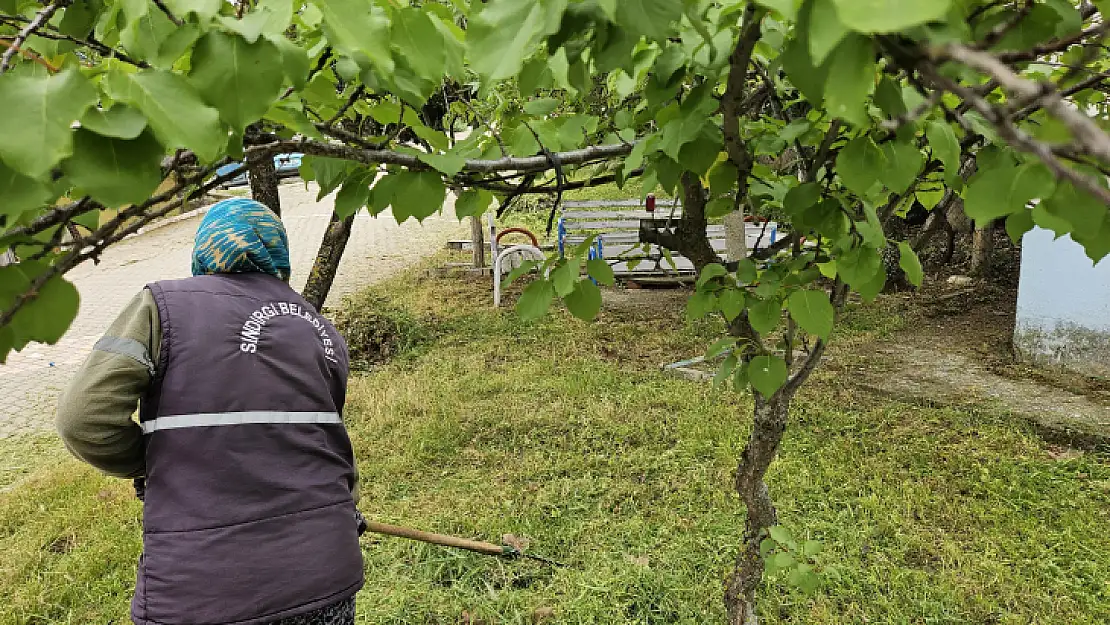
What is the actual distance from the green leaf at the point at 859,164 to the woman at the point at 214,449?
153cm

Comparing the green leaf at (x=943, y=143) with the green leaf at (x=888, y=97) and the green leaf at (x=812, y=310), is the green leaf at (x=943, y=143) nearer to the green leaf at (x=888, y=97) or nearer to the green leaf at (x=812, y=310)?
the green leaf at (x=888, y=97)

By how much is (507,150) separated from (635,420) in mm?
3769

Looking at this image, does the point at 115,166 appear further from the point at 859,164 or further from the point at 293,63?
the point at 859,164

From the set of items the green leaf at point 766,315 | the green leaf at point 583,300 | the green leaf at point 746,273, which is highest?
the green leaf at point 746,273

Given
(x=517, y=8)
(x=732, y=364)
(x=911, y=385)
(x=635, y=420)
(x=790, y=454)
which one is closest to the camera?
(x=517, y=8)

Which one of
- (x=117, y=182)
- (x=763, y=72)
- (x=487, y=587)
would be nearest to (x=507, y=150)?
(x=763, y=72)

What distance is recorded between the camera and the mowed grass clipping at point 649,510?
10.6ft

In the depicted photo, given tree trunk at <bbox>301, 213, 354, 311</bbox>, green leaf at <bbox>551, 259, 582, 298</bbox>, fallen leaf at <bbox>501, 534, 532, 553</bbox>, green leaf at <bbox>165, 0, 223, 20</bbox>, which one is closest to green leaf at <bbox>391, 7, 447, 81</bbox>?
green leaf at <bbox>165, 0, 223, 20</bbox>

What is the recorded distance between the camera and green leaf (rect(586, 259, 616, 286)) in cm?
177

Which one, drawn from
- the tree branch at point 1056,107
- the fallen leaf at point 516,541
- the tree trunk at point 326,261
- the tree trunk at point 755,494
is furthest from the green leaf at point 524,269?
the tree trunk at point 326,261

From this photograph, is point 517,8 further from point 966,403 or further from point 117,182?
point 966,403

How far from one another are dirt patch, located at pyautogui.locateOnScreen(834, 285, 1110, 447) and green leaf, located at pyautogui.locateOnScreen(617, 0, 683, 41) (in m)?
5.04

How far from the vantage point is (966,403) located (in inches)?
205

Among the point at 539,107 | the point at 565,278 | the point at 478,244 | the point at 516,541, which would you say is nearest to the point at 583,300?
the point at 565,278
